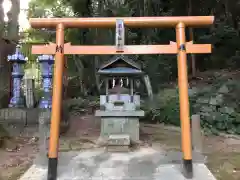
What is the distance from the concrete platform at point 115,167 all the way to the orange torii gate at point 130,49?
0.30 m

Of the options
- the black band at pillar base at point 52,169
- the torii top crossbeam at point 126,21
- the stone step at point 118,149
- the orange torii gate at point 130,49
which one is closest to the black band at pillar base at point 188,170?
the orange torii gate at point 130,49

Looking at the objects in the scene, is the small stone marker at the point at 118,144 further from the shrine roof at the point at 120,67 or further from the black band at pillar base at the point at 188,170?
the black band at pillar base at the point at 188,170

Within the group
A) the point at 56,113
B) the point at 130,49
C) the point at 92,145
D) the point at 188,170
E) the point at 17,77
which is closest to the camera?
the point at 188,170

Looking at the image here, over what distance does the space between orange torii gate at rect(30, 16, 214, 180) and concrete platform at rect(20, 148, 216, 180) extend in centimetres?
30

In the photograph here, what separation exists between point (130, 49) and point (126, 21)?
49 cm

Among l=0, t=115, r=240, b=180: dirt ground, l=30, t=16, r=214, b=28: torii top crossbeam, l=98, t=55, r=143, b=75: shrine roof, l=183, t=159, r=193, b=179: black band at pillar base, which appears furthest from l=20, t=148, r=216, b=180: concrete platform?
l=30, t=16, r=214, b=28: torii top crossbeam

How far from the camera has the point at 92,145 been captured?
20.9ft

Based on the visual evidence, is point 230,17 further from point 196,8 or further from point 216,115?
point 216,115

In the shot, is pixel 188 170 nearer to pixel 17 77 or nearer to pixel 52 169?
pixel 52 169

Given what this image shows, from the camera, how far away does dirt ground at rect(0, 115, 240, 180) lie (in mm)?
4836

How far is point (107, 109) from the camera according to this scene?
657cm

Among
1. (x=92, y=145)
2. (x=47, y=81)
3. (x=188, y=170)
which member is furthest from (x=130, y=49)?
(x=47, y=81)

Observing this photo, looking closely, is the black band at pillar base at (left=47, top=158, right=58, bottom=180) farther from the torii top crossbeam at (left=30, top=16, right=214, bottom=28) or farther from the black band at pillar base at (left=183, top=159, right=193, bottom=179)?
the torii top crossbeam at (left=30, top=16, right=214, bottom=28)

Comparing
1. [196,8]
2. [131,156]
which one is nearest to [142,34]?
[196,8]
